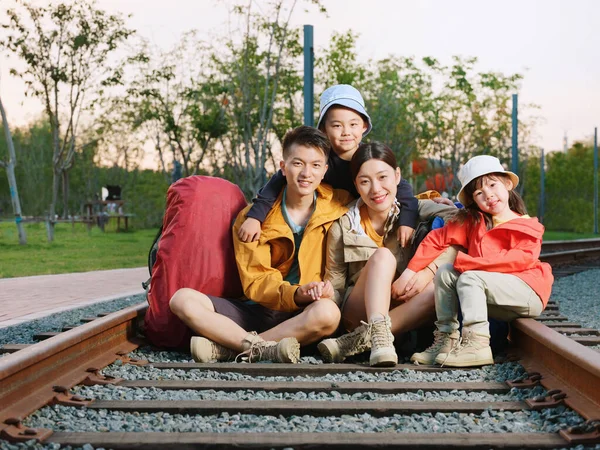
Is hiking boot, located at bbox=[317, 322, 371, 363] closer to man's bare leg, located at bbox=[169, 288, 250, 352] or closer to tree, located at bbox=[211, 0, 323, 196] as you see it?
man's bare leg, located at bbox=[169, 288, 250, 352]

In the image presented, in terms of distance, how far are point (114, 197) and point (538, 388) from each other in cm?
3339

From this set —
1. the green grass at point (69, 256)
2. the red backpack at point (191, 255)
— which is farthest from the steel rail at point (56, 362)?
the green grass at point (69, 256)

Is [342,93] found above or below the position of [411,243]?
Result: above

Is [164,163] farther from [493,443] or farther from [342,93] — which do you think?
[493,443]

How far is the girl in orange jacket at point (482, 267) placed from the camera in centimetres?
337

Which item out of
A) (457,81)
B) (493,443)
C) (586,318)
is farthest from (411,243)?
(457,81)

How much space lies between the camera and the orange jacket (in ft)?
11.5

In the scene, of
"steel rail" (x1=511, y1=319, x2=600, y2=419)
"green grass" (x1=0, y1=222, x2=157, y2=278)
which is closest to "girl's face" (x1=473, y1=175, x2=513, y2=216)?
"steel rail" (x1=511, y1=319, x2=600, y2=419)

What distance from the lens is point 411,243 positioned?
3.85m

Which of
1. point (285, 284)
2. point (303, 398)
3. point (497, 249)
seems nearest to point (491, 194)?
point (497, 249)

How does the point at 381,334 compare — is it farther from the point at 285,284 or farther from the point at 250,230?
the point at 250,230

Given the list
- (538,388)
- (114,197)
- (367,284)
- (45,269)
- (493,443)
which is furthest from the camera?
(114,197)

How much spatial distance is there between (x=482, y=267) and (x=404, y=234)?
0.46 m

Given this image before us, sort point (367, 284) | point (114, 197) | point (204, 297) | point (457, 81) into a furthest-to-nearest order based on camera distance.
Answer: point (114, 197)
point (457, 81)
point (204, 297)
point (367, 284)
